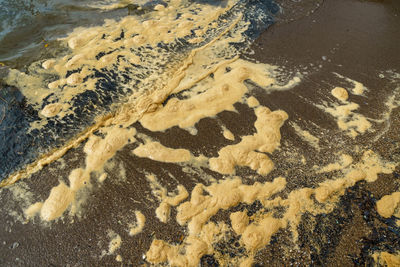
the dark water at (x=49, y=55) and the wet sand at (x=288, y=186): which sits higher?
the dark water at (x=49, y=55)

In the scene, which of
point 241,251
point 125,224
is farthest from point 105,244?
point 241,251

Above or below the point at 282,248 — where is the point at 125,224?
above

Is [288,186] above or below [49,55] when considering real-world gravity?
below

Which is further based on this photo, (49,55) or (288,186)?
(49,55)

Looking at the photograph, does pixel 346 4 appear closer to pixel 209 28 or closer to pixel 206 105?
pixel 209 28

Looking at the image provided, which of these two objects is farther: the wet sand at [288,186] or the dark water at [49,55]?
the dark water at [49,55]
